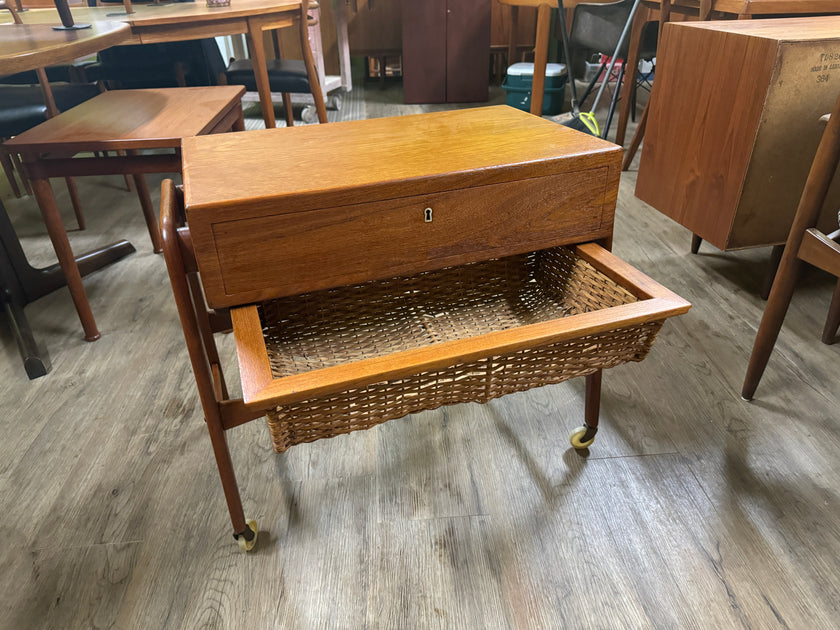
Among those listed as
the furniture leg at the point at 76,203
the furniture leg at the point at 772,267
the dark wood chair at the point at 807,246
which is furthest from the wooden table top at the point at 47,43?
the furniture leg at the point at 772,267

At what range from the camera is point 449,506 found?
1083 mm

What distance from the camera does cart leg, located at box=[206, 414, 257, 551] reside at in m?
0.85

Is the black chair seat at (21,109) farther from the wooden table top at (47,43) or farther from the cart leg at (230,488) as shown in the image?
the cart leg at (230,488)

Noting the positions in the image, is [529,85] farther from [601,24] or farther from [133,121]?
[133,121]

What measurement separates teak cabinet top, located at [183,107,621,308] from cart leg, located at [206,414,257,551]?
196 mm

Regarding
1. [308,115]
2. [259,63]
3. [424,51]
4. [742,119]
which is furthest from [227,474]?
[424,51]

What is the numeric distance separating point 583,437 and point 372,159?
713 millimetres

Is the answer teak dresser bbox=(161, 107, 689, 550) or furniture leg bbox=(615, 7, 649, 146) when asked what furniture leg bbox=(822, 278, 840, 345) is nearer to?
teak dresser bbox=(161, 107, 689, 550)

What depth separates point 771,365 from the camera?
1441 millimetres

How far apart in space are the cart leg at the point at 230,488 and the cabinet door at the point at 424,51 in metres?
3.75

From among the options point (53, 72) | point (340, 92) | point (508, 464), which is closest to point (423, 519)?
point (508, 464)

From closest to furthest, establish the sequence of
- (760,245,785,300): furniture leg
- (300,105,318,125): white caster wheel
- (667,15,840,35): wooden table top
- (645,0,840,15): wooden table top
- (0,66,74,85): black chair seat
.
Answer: (667,15,840,35): wooden table top < (760,245,785,300): furniture leg < (645,0,840,15): wooden table top < (0,66,74,85): black chair seat < (300,105,318,125): white caster wheel

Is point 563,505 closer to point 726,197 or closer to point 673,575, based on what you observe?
point 673,575

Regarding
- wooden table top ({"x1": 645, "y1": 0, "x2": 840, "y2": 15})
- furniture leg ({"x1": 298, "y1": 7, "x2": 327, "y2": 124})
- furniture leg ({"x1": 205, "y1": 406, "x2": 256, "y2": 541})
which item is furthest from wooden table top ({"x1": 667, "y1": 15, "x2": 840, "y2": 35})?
furniture leg ({"x1": 298, "y1": 7, "x2": 327, "y2": 124})
